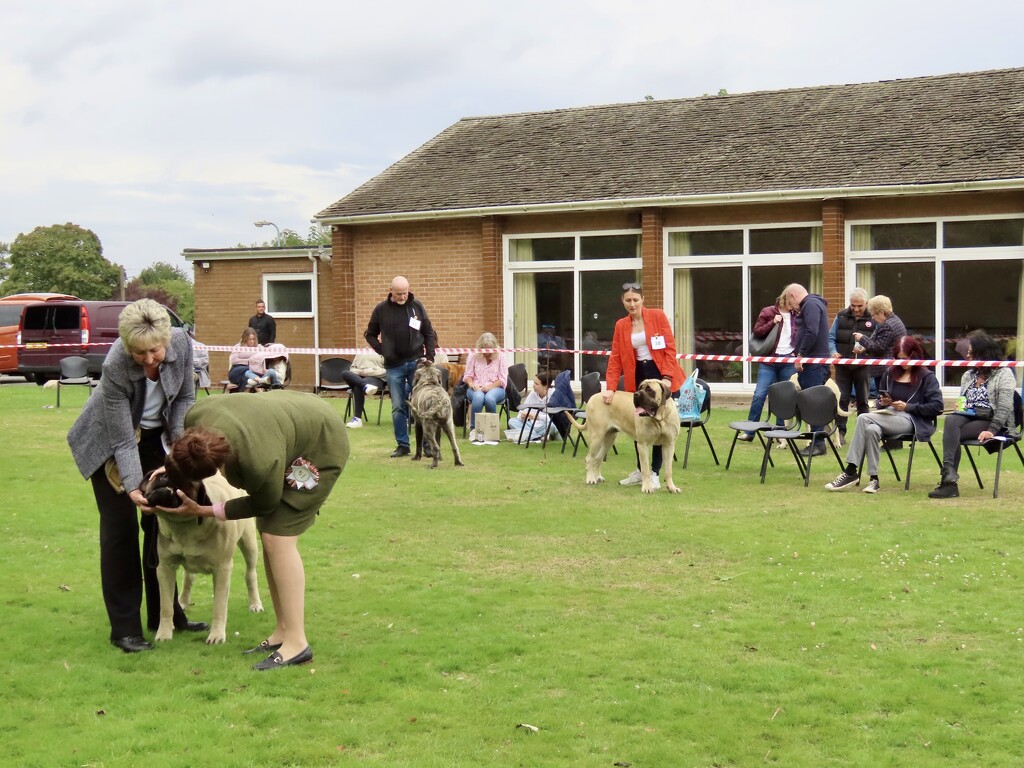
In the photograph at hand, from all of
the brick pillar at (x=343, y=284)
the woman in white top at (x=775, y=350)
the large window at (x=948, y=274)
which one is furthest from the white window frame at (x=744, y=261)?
the brick pillar at (x=343, y=284)

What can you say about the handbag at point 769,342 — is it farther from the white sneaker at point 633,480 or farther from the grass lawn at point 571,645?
the grass lawn at point 571,645

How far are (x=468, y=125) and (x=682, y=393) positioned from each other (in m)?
14.0

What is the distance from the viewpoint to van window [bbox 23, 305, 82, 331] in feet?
91.0

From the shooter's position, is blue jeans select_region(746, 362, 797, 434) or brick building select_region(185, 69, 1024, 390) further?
brick building select_region(185, 69, 1024, 390)

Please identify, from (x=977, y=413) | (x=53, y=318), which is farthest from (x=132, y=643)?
(x=53, y=318)

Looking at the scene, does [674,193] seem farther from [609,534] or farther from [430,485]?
[609,534]

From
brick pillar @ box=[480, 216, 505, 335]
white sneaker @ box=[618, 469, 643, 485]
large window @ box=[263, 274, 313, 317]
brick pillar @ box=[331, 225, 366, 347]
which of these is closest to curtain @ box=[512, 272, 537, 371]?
brick pillar @ box=[480, 216, 505, 335]

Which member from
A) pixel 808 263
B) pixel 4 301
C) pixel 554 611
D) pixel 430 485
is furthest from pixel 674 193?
pixel 4 301

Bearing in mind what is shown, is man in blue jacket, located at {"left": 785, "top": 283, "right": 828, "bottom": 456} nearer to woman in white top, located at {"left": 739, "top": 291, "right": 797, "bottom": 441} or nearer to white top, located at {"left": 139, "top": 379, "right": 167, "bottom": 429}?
woman in white top, located at {"left": 739, "top": 291, "right": 797, "bottom": 441}

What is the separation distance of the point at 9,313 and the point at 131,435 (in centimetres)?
2690

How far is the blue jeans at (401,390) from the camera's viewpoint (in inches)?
533

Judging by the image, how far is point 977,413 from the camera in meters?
10.3

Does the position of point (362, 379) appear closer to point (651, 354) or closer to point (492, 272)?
point (492, 272)

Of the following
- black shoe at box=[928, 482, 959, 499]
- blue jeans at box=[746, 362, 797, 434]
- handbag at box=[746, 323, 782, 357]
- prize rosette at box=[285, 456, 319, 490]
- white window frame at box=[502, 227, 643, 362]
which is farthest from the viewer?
white window frame at box=[502, 227, 643, 362]
